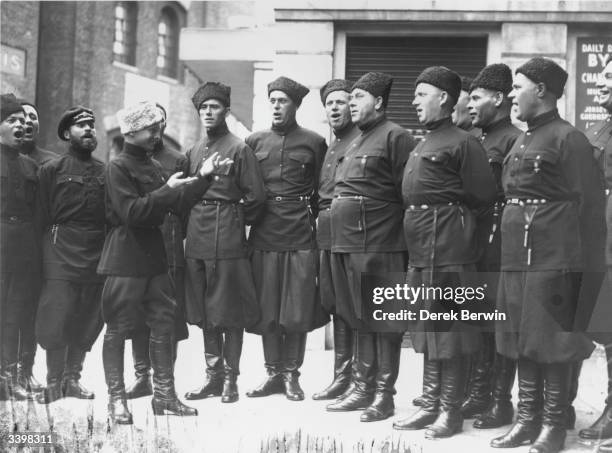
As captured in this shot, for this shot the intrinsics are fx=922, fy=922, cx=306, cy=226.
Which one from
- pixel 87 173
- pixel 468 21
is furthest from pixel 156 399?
pixel 468 21

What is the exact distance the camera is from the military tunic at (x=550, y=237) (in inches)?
190

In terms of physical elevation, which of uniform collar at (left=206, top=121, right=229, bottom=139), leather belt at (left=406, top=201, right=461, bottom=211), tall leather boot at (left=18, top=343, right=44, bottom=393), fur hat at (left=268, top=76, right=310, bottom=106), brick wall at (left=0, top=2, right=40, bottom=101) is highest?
brick wall at (left=0, top=2, right=40, bottom=101)

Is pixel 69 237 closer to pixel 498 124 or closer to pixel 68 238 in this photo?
pixel 68 238

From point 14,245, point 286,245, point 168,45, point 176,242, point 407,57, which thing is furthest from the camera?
point 168,45

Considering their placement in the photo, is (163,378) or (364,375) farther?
(364,375)

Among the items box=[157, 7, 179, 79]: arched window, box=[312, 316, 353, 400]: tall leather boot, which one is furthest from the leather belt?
box=[157, 7, 179, 79]: arched window

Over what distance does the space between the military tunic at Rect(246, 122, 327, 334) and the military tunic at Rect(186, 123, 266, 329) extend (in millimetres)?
102

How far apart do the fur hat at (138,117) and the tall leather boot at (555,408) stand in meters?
2.71

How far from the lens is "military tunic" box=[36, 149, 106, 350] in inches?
237

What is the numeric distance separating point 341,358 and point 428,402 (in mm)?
1073

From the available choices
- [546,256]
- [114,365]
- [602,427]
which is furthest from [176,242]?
[602,427]

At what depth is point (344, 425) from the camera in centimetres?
533

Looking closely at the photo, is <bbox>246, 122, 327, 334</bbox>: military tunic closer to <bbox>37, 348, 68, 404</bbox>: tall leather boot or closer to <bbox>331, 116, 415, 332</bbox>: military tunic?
<bbox>331, 116, 415, 332</bbox>: military tunic

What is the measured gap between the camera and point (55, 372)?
6168 mm
